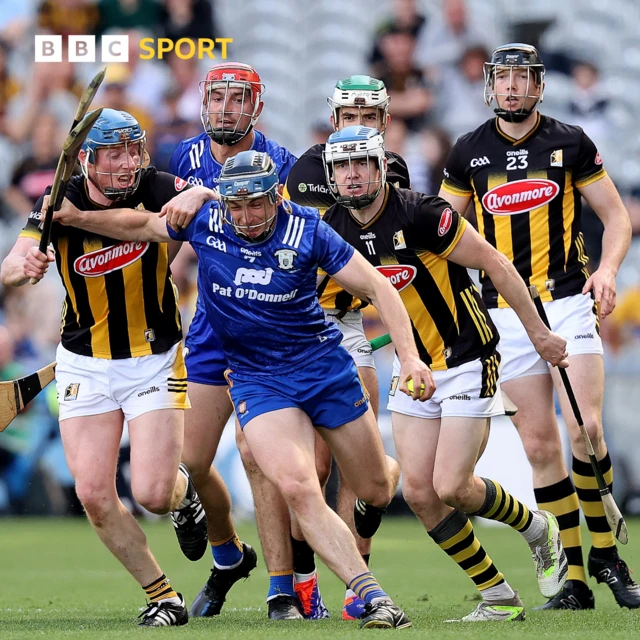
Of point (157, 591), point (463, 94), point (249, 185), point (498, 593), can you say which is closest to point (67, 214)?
point (249, 185)

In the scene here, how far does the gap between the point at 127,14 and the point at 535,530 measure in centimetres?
930

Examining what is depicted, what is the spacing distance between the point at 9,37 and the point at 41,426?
472 centimetres

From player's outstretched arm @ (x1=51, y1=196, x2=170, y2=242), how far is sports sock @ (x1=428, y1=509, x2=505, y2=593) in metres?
1.73

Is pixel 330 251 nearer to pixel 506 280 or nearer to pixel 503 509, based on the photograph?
pixel 506 280

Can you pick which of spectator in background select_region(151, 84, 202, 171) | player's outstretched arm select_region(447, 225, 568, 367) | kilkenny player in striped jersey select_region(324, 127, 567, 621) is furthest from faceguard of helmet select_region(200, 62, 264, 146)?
spectator in background select_region(151, 84, 202, 171)

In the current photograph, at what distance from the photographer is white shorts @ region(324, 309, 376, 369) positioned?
5.84 meters

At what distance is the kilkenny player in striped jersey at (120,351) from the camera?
17.0ft

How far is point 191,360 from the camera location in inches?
234

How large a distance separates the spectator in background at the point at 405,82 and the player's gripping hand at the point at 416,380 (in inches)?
330

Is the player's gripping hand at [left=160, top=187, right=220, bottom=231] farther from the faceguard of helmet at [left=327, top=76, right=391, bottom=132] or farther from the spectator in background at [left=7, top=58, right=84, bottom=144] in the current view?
the spectator in background at [left=7, top=58, right=84, bottom=144]

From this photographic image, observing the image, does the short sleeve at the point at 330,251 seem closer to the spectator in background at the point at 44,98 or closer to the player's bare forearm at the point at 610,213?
the player's bare forearm at the point at 610,213

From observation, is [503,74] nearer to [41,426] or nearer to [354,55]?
[41,426]

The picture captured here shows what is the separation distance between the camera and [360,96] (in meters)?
5.77

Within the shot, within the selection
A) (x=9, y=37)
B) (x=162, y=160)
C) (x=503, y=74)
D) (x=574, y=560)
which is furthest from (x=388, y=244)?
(x=9, y=37)
